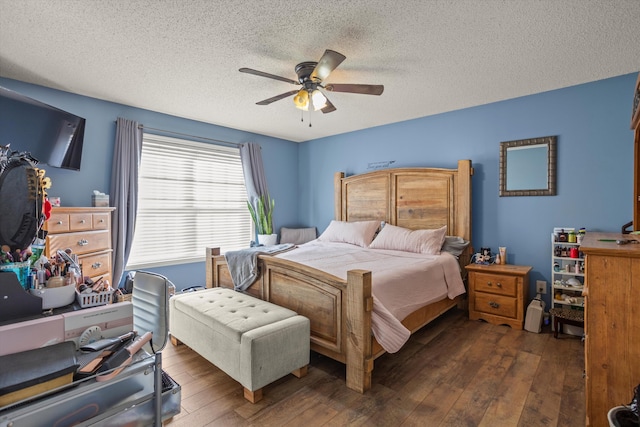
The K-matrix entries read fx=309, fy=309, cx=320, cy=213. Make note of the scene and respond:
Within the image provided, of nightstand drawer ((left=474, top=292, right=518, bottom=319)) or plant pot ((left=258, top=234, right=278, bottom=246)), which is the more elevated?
plant pot ((left=258, top=234, right=278, bottom=246))

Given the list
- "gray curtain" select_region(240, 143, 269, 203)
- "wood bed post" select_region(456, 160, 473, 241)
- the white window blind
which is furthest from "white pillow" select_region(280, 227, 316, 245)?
"wood bed post" select_region(456, 160, 473, 241)

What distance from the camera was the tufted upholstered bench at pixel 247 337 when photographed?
1.94 metres

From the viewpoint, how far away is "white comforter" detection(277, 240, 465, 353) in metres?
2.15

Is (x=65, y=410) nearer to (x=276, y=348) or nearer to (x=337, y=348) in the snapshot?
(x=276, y=348)

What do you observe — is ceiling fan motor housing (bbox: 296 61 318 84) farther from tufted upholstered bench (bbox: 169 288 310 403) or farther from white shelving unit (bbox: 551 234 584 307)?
white shelving unit (bbox: 551 234 584 307)

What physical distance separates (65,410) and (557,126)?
4.17 meters

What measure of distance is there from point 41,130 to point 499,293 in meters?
4.64

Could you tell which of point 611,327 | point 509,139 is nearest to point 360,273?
point 611,327

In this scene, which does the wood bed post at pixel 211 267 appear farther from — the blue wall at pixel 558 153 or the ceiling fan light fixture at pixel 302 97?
the blue wall at pixel 558 153

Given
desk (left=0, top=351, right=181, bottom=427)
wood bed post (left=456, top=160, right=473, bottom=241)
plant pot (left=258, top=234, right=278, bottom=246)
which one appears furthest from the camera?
plant pot (left=258, top=234, right=278, bottom=246)

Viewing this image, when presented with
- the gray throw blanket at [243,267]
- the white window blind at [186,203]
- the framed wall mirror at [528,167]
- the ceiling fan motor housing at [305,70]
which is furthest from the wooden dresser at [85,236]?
the framed wall mirror at [528,167]

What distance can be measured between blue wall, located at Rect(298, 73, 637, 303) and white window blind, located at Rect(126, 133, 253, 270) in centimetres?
248

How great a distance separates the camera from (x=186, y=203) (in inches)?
170

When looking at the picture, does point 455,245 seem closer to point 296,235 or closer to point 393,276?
point 393,276
